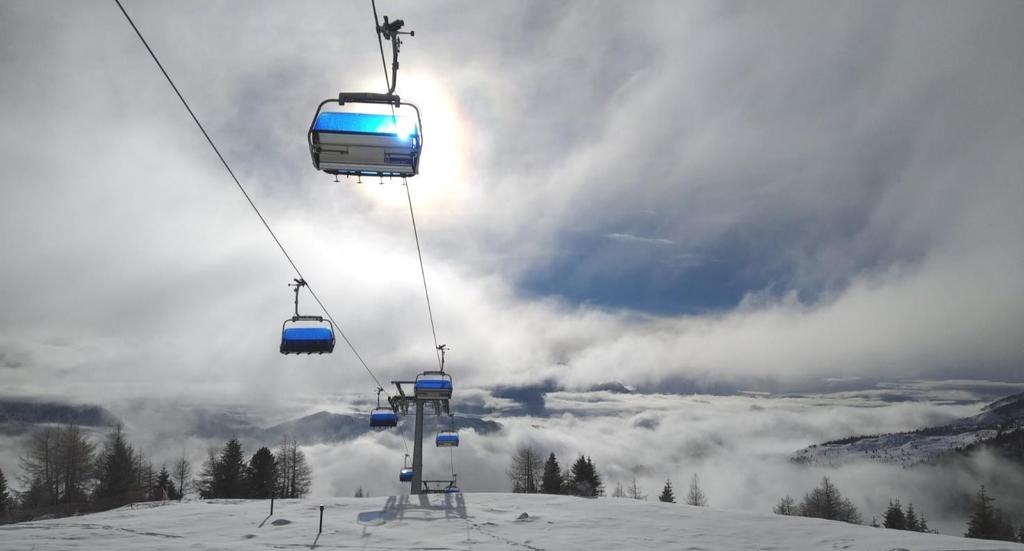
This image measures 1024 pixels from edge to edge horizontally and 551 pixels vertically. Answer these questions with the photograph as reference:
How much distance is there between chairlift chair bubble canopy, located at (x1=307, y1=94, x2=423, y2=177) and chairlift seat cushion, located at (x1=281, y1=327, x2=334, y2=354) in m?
12.1

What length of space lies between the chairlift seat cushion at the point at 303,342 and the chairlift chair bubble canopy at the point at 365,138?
1207cm

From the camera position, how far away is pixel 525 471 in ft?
300

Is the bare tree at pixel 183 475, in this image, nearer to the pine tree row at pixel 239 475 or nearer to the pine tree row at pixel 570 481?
the pine tree row at pixel 239 475

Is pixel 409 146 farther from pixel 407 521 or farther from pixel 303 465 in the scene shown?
pixel 303 465

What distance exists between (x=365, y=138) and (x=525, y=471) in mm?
91507

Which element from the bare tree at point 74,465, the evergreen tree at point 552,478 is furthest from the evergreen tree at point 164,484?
the evergreen tree at point 552,478

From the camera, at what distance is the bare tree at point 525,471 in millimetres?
89500

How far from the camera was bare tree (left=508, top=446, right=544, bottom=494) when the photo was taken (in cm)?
8950

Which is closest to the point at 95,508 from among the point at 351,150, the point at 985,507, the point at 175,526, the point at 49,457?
Result: the point at 175,526

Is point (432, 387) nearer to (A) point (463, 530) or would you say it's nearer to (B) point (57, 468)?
(A) point (463, 530)

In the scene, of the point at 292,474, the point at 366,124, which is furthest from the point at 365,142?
the point at 292,474

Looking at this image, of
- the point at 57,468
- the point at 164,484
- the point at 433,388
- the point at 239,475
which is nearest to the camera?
the point at 433,388

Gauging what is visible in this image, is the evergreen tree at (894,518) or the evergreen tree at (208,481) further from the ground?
the evergreen tree at (208,481)

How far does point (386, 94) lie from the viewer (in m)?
7.57
